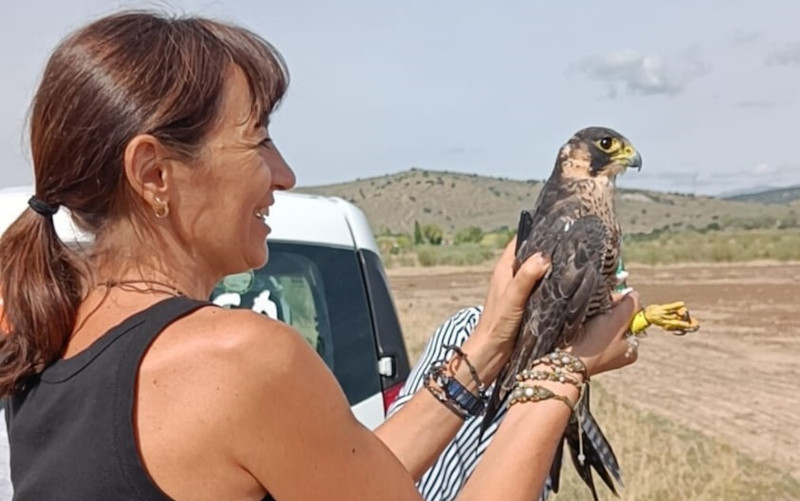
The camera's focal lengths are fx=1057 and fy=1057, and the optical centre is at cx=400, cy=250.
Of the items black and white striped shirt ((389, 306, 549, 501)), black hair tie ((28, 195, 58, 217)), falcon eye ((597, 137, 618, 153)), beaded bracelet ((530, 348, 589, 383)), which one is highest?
falcon eye ((597, 137, 618, 153))

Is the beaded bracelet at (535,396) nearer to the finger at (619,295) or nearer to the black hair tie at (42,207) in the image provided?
the finger at (619,295)

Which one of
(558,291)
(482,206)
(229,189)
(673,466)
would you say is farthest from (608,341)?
(482,206)

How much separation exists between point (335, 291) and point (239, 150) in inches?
82.8

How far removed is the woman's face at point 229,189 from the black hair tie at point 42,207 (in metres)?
0.23

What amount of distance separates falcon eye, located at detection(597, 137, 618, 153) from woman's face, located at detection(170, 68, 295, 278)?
1.69 m

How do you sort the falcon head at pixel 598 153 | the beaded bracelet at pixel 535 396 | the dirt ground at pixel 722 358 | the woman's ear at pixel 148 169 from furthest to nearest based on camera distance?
the dirt ground at pixel 722 358
the falcon head at pixel 598 153
the beaded bracelet at pixel 535 396
the woman's ear at pixel 148 169

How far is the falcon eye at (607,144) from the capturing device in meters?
3.33

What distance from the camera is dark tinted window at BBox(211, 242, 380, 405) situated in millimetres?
3781

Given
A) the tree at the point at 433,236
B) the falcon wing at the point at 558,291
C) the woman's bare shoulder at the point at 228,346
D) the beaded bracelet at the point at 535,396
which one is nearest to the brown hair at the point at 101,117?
the woman's bare shoulder at the point at 228,346

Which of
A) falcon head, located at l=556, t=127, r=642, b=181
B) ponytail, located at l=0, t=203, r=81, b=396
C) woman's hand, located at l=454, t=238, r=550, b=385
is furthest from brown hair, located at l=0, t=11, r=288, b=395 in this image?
falcon head, located at l=556, t=127, r=642, b=181

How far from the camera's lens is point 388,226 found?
10781 cm

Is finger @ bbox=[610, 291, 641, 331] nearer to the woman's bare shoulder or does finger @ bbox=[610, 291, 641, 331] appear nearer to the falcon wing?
the falcon wing

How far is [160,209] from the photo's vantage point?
1764mm

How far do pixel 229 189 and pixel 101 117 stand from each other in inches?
9.5
